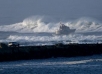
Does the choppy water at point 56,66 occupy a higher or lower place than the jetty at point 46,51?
lower

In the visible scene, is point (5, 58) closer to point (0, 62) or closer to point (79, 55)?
point (0, 62)

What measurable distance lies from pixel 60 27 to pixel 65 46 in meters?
50.6

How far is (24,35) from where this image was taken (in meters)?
128

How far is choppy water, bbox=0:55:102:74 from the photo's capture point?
6650 cm

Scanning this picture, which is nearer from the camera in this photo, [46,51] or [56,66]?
[56,66]

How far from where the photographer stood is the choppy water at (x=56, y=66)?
66500 millimetres

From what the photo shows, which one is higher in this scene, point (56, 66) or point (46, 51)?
point (46, 51)

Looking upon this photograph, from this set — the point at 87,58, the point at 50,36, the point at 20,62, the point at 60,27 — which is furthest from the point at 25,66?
the point at 60,27

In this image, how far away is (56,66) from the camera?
2788 inches

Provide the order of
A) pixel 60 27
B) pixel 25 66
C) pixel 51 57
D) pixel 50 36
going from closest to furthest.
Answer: pixel 25 66
pixel 51 57
pixel 50 36
pixel 60 27

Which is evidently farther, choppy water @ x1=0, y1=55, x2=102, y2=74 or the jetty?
the jetty

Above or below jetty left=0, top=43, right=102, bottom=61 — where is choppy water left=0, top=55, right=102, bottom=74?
below

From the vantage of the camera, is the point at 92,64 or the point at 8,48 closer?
the point at 92,64

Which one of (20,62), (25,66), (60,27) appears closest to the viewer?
(25,66)
